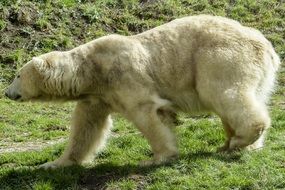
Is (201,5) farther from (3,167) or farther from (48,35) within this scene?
(3,167)

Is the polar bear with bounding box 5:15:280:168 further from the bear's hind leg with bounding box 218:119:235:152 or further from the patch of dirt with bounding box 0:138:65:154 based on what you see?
the patch of dirt with bounding box 0:138:65:154

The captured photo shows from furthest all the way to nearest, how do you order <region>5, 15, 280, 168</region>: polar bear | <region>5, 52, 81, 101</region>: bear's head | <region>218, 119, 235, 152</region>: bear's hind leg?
<region>5, 52, 81, 101</region>: bear's head
<region>218, 119, 235, 152</region>: bear's hind leg
<region>5, 15, 280, 168</region>: polar bear

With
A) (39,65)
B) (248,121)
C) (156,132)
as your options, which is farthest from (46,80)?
(248,121)

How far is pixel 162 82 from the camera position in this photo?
903 centimetres

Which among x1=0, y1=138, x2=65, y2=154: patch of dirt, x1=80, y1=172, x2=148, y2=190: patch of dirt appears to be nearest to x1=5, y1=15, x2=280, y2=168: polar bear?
x1=80, y1=172, x2=148, y2=190: patch of dirt

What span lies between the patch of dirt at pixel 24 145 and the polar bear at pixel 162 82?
5.78 feet

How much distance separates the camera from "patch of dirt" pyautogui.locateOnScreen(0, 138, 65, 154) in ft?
36.2

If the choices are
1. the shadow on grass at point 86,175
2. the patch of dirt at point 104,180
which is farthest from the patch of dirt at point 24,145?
the patch of dirt at point 104,180

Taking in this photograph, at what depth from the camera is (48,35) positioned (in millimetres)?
17250

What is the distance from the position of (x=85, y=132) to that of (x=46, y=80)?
102cm

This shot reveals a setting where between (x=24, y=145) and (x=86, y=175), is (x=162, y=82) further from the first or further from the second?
(x=24, y=145)

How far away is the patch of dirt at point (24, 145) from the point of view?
36.2ft

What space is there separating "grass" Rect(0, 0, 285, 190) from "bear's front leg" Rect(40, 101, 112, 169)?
285 millimetres

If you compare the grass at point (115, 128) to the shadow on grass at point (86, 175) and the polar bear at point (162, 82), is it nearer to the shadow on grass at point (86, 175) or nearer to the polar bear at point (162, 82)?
the shadow on grass at point (86, 175)
